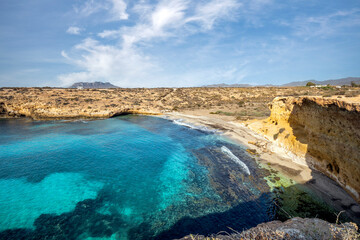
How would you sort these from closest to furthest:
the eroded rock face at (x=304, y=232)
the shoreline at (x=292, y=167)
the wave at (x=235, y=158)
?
1. the eroded rock face at (x=304, y=232)
2. the shoreline at (x=292, y=167)
3. the wave at (x=235, y=158)

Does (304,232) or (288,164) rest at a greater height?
(304,232)

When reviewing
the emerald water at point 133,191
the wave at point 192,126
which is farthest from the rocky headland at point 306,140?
the emerald water at point 133,191

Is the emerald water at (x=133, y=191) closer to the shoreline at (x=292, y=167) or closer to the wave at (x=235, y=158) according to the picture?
the wave at (x=235, y=158)

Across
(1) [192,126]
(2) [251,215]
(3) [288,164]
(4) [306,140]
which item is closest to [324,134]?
(4) [306,140]

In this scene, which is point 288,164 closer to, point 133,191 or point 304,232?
point 304,232

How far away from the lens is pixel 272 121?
23.8 metres

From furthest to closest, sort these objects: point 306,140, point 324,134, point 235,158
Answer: point 235,158
point 306,140
point 324,134

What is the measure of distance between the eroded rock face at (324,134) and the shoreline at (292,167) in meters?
0.53

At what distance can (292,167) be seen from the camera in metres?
16.2

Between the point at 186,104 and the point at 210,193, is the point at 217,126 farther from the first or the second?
the point at 186,104

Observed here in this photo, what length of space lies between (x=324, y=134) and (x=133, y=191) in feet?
56.7

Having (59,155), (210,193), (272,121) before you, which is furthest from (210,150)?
(59,155)

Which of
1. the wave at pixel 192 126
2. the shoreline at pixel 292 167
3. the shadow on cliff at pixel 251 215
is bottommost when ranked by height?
the shadow on cliff at pixel 251 215

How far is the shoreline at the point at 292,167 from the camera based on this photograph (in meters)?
11.3
